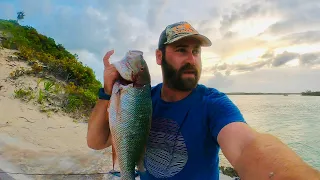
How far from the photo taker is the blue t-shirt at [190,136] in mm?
1970

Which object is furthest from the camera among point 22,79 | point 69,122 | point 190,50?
point 22,79

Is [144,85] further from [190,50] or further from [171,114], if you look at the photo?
[190,50]

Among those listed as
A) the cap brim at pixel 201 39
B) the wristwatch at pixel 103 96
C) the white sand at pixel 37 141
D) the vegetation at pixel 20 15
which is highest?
the vegetation at pixel 20 15

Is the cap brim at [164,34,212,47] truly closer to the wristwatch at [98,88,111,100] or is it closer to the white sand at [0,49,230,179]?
the wristwatch at [98,88,111,100]

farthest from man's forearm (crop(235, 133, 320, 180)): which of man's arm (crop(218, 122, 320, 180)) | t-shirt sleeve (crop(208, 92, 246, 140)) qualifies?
t-shirt sleeve (crop(208, 92, 246, 140))

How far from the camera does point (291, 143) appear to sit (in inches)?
730

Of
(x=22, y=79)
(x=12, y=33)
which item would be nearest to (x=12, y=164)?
(x=22, y=79)

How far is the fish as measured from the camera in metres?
2.05

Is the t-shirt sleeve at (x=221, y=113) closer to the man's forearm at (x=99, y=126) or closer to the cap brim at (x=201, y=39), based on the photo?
the cap brim at (x=201, y=39)

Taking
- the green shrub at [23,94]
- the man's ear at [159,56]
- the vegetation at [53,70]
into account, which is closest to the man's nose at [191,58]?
the man's ear at [159,56]

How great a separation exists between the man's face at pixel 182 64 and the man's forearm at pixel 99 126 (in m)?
0.50

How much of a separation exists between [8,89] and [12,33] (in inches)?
271

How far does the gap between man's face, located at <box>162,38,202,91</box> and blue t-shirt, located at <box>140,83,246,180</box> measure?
0.10m

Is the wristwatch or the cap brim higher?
the cap brim
